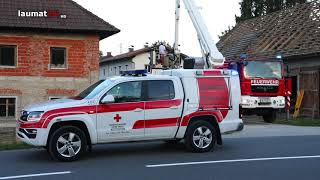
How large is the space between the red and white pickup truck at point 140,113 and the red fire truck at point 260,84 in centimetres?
895

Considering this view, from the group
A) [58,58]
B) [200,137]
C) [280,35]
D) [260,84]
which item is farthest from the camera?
[280,35]

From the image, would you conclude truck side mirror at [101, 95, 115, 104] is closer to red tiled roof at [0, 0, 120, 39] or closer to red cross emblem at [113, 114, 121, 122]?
red cross emblem at [113, 114, 121, 122]

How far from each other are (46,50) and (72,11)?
247cm

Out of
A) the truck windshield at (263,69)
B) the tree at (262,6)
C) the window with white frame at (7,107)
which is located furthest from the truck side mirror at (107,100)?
the tree at (262,6)

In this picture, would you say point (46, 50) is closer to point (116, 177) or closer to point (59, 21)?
point (59, 21)

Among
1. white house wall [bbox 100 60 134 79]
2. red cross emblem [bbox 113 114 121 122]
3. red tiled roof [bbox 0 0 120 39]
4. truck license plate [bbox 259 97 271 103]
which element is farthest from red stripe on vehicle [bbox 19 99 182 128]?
white house wall [bbox 100 60 134 79]

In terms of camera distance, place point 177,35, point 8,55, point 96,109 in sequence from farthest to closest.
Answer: point 8,55 < point 177,35 < point 96,109

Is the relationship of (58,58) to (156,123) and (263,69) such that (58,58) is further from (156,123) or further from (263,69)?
(156,123)

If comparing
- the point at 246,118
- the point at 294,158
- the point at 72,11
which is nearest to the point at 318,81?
the point at 246,118

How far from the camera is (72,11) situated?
26.6m

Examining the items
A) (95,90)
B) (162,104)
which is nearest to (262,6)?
(162,104)

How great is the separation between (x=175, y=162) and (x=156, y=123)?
1.29 meters

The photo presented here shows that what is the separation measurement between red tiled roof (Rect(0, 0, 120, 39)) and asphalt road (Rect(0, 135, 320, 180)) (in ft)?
43.6

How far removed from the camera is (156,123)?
37.5 ft
